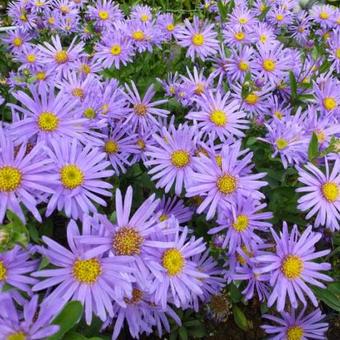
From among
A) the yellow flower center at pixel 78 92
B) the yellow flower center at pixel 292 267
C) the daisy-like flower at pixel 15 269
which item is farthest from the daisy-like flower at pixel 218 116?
the daisy-like flower at pixel 15 269

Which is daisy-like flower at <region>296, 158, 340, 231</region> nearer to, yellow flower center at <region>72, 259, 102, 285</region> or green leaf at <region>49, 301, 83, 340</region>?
yellow flower center at <region>72, 259, 102, 285</region>

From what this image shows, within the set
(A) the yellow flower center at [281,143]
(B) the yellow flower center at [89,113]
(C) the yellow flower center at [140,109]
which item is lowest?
(B) the yellow flower center at [89,113]

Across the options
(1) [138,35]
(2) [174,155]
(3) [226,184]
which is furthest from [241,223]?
(1) [138,35]

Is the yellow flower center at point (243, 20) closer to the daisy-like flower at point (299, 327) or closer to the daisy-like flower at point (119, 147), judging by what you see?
the daisy-like flower at point (119, 147)

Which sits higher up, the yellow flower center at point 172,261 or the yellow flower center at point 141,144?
the yellow flower center at point 141,144

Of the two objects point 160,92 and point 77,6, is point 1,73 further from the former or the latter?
point 160,92

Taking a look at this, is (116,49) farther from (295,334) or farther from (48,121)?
(295,334)

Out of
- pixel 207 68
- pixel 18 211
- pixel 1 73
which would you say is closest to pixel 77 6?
pixel 1 73
